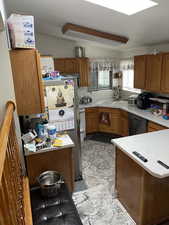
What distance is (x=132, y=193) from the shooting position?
1947 millimetres

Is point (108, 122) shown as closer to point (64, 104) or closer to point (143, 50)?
point (143, 50)

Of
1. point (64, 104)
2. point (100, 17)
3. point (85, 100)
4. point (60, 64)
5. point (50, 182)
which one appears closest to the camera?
point (50, 182)

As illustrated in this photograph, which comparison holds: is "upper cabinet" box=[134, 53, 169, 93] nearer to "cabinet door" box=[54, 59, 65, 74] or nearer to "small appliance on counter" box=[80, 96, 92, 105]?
"small appliance on counter" box=[80, 96, 92, 105]

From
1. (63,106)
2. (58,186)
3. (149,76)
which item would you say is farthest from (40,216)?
(149,76)

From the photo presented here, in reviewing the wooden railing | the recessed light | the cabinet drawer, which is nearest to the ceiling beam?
the recessed light

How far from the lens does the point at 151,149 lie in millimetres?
1866

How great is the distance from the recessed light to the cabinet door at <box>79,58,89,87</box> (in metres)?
2.06

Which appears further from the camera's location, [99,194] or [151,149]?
[99,194]

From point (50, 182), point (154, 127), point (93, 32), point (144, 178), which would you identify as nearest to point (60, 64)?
point (93, 32)

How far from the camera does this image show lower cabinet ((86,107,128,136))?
13.5 feet

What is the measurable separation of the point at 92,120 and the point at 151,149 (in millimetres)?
2595

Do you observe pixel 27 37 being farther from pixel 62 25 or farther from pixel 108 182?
pixel 108 182

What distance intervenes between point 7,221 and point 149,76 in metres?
3.28

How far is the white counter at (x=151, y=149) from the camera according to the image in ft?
4.98
